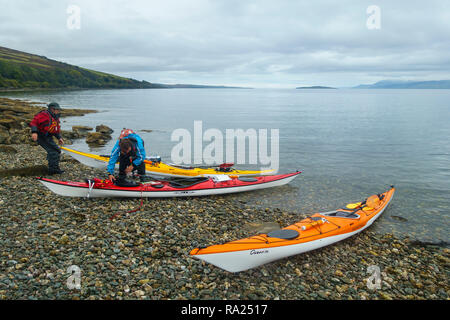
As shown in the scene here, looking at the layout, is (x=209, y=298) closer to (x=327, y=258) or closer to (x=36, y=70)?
(x=327, y=258)

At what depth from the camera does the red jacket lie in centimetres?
1086

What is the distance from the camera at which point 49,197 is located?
9469mm

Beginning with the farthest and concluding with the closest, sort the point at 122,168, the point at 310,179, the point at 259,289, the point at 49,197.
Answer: the point at 310,179, the point at 122,168, the point at 49,197, the point at 259,289

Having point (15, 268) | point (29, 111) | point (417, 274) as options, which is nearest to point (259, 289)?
point (417, 274)

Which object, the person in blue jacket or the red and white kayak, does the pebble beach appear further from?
the person in blue jacket

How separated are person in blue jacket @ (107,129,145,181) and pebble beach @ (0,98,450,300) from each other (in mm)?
1238

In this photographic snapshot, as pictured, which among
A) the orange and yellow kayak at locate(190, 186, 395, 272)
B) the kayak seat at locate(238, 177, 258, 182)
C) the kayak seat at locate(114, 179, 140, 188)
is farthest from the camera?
the kayak seat at locate(238, 177, 258, 182)

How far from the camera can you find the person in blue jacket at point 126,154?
32.3 ft

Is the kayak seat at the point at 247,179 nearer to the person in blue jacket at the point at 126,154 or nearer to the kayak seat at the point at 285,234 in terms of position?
the person in blue jacket at the point at 126,154

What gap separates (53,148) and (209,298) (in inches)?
379

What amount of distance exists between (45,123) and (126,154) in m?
3.76

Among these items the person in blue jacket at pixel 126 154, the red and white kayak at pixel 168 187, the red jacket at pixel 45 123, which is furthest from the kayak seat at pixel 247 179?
the red jacket at pixel 45 123

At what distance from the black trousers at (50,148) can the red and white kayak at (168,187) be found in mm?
2905

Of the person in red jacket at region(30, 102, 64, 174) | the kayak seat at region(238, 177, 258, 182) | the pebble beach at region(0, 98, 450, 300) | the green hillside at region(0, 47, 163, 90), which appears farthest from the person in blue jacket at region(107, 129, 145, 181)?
the green hillside at region(0, 47, 163, 90)
